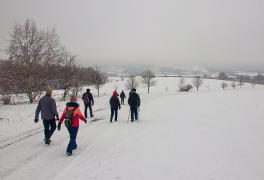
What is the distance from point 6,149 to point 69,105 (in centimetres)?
297

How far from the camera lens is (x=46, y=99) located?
900 centimetres

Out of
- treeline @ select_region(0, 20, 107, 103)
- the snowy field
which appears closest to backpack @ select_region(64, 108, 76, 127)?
the snowy field

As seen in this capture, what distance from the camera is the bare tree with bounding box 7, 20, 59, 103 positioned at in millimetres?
26188

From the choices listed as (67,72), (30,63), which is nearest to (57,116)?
(30,63)

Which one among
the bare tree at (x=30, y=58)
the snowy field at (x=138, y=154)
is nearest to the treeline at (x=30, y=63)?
the bare tree at (x=30, y=58)

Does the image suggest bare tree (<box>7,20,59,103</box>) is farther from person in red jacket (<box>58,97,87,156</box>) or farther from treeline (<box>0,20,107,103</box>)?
person in red jacket (<box>58,97,87,156</box>)

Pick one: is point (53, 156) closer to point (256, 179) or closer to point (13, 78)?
point (256, 179)

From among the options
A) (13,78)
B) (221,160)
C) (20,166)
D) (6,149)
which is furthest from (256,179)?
(13,78)

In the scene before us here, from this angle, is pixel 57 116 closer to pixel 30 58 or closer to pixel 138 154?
pixel 138 154

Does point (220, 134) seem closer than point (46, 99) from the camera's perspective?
No

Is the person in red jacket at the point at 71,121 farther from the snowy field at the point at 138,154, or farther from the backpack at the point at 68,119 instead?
the snowy field at the point at 138,154

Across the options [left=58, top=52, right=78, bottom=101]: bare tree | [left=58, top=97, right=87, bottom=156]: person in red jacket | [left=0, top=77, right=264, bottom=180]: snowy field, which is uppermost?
[left=58, top=52, right=78, bottom=101]: bare tree

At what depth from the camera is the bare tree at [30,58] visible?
26188 millimetres

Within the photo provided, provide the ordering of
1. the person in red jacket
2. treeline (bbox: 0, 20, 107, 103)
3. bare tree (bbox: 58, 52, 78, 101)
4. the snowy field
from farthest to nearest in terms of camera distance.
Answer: bare tree (bbox: 58, 52, 78, 101), treeline (bbox: 0, 20, 107, 103), the person in red jacket, the snowy field
